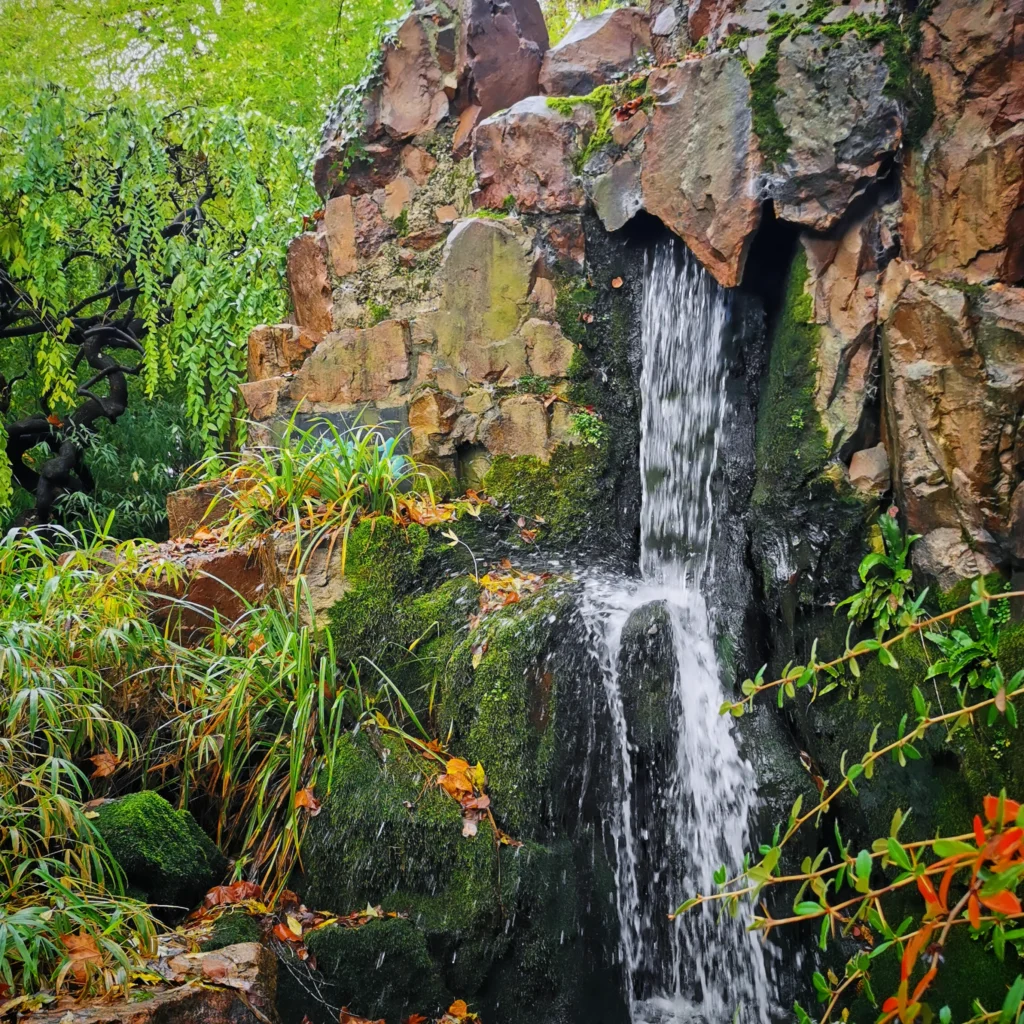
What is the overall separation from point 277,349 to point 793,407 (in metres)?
3.23

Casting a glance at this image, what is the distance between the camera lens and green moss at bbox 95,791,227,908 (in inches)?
108

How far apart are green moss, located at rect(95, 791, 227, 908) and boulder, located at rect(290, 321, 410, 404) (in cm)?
262

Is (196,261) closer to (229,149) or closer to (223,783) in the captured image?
(229,149)

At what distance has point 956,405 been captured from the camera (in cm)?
295

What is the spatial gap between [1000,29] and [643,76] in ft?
6.30

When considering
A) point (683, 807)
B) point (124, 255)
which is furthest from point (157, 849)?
point (124, 255)

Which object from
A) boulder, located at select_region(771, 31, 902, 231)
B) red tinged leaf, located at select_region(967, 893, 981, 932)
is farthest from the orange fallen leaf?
boulder, located at select_region(771, 31, 902, 231)

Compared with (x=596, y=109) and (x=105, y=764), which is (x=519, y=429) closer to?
(x=596, y=109)

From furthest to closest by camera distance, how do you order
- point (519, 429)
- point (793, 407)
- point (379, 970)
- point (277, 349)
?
point (277, 349), point (519, 429), point (793, 407), point (379, 970)

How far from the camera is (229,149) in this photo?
6801 millimetres

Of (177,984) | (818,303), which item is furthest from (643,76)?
(177,984)

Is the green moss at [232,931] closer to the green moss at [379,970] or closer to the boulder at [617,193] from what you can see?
the green moss at [379,970]

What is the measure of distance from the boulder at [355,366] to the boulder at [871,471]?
2509 millimetres

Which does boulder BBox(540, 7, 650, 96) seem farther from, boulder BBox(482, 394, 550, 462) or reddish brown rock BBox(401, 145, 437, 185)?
boulder BBox(482, 394, 550, 462)
